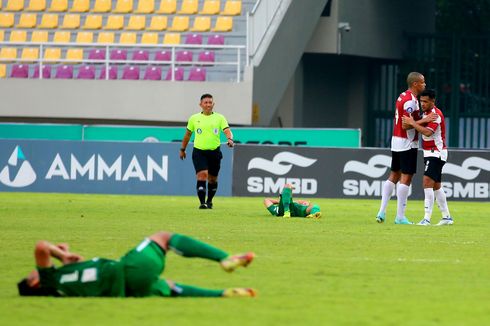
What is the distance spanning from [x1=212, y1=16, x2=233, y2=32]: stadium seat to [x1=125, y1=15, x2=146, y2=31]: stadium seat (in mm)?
2142

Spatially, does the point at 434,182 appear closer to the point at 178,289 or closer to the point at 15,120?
the point at 178,289

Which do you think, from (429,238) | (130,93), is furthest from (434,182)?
(130,93)

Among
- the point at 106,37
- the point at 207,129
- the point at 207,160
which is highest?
the point at 106,37

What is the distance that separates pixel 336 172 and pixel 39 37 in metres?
12.1

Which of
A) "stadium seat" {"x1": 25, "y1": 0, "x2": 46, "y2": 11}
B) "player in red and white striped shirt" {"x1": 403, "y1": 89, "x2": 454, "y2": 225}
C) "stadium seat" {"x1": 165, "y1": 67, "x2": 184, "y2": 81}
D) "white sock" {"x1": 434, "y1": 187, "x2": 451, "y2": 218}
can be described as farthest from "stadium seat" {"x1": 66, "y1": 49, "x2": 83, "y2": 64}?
"player in red and white striped shirt" {"x1": 403, "y1": 89, "x2": 454, "y2": 225}

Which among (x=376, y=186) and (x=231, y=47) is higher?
(x=231, y=47)

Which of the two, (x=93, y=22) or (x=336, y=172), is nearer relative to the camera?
(x=336, y=172)

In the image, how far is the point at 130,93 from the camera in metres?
34.9

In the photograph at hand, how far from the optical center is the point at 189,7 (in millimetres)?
37125

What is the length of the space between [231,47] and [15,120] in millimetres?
7162

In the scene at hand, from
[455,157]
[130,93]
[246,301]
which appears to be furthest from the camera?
[130,93]

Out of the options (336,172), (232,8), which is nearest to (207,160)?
(336,172)

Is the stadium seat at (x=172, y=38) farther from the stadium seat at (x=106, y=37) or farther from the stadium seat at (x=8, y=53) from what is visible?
the stadium seat at (x=8, y=53)

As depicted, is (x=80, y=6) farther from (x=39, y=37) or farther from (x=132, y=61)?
(x=132, y=61)
